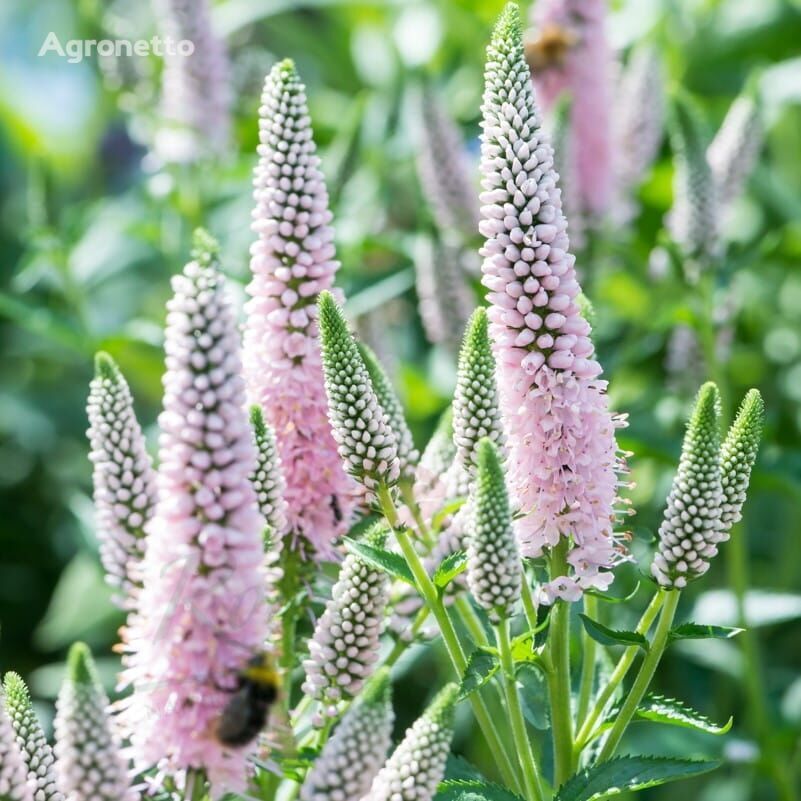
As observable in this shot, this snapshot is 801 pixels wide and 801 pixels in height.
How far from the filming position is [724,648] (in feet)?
11.0

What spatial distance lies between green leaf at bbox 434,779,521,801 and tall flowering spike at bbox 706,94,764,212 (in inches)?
71.1

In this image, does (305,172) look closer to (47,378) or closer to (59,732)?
(59,732)

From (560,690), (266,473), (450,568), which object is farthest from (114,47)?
(560,690)

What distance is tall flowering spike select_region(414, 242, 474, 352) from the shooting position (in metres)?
3.05

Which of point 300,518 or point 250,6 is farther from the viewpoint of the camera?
point 250,6

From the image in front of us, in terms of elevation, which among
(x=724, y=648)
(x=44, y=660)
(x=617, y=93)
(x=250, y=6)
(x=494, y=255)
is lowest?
(x=44, y=660)

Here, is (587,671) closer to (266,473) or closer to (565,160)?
(266,473)

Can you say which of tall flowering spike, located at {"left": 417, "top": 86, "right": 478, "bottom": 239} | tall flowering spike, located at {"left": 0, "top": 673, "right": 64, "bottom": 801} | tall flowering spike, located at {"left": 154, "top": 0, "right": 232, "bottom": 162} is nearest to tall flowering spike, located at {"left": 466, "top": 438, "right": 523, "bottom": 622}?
tall flowering spike, located at {"left": 0, "top": 673, "right": 64, "bottom": 801}

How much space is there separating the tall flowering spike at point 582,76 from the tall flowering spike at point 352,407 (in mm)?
1838

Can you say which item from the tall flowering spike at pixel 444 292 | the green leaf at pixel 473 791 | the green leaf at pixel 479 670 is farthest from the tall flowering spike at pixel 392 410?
the tall flowering spike at pixel 444 292

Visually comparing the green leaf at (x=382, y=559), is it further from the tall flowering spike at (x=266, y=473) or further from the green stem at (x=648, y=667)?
the green stem at (x=648, y=667)

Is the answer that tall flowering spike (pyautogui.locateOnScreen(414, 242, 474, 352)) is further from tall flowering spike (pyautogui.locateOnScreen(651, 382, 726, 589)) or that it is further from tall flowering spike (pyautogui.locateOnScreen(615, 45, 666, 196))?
tall flowering spike (pyautogui.locateOnScreen(651, 382, 726, 589))

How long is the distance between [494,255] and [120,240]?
2.95m

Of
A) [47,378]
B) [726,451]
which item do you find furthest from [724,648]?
[47,378]
